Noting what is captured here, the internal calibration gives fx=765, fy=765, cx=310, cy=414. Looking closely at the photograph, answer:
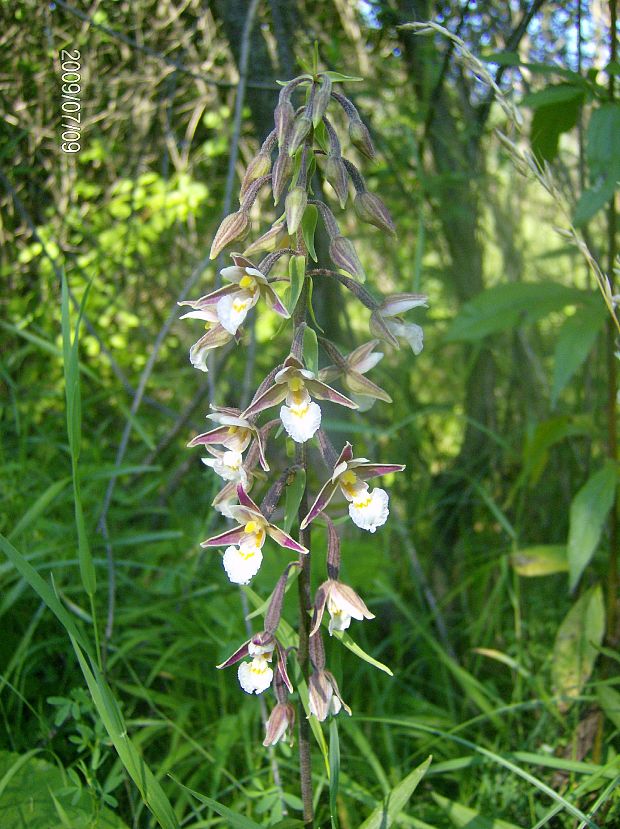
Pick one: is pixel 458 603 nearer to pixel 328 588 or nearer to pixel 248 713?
pixel 248 713

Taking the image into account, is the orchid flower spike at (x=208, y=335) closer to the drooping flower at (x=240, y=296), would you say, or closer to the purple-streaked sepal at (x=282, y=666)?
the drooping flower at (x=240, y=296)

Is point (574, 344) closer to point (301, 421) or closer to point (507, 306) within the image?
point (507, 306)

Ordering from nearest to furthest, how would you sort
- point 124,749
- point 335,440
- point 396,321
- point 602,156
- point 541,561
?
1. point 124,749
2. point 396,321
3. point 602,156
4. point 541,561
5. point 335,440

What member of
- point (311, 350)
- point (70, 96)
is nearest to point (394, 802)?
point (311, 350)

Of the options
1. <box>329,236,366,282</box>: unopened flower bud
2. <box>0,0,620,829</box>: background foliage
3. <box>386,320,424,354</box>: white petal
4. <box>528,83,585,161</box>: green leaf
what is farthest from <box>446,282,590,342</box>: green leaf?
<box>329,236,366,282</box>: unopened flower bud

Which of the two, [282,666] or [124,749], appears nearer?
[124,749]
